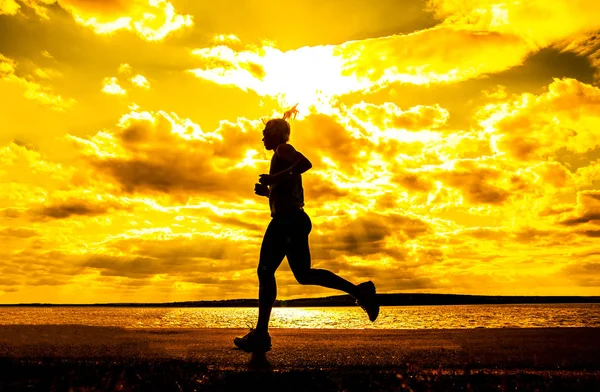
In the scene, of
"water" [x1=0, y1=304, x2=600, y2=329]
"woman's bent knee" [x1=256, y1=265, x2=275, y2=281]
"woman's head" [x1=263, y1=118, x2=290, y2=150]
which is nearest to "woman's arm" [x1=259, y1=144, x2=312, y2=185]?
"woman's head" [x1=263, y1=118, x2=290, y2=150]

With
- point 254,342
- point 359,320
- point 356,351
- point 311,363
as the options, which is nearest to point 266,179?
point 254,342

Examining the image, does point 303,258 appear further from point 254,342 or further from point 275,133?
point 275,133

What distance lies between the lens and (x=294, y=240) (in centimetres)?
661

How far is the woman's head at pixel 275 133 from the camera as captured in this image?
22.7 ft

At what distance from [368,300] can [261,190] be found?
2031 mm

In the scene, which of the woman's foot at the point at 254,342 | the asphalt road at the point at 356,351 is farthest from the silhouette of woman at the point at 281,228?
the asphalt road at the point at 356,351

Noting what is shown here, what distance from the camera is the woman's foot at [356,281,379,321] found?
24.4 feet

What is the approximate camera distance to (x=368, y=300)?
293 inches

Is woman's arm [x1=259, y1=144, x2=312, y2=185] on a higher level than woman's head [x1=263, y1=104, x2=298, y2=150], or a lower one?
lower

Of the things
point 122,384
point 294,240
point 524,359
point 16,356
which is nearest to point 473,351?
point 524,359

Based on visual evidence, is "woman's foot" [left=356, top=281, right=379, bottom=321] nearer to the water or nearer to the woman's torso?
the woman's torso

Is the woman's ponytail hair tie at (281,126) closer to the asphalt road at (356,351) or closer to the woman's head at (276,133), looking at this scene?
the woman's head at (276,133)

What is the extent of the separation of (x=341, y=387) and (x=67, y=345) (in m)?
5.78

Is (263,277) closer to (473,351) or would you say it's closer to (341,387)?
(341,387)
